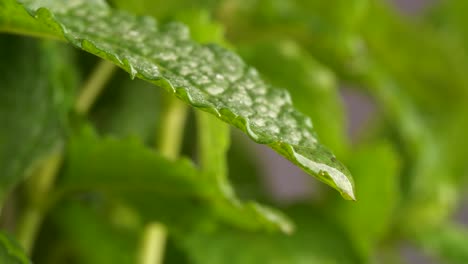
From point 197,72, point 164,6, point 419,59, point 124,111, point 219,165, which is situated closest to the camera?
point 197,72

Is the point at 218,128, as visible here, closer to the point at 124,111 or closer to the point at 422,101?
the point at 124,111

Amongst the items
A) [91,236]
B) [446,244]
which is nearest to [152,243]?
[91,236]

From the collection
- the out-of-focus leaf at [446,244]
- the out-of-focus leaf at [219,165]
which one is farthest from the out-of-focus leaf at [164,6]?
the out-of-focus leaf at [446,244]

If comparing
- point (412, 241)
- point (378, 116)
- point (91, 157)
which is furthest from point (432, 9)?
point (91, 157)

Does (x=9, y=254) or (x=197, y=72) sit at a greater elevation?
(x=197, y=72)

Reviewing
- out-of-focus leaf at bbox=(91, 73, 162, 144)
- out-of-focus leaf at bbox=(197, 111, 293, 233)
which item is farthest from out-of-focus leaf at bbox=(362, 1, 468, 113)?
out-of-focus leaf at bbox=(197, 111, 293, 233)

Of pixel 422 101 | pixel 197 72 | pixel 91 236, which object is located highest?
pixel 197 72

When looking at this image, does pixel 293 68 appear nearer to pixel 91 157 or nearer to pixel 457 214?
pixel 91 157
